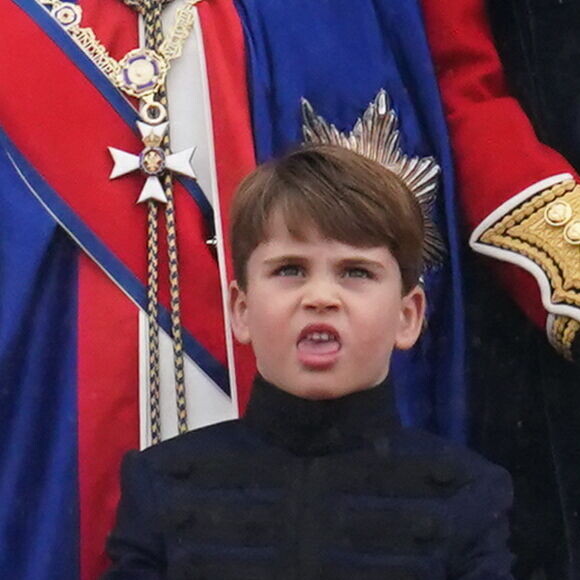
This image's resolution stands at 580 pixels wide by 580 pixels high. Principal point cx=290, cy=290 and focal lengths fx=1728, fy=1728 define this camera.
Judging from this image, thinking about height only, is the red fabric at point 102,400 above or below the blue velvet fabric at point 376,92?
below

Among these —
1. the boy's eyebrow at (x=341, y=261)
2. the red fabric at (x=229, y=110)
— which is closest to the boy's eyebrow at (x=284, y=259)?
the boy's eyebrow at (x=341, y=261)

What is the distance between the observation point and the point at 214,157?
1681mm

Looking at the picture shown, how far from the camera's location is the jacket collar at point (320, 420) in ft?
4.73

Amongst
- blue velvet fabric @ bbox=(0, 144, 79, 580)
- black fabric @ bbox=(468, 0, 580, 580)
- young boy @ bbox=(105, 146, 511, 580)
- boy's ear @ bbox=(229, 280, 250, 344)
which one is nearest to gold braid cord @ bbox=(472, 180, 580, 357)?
black fabric @ bbox=(468, 0, 580, 580)

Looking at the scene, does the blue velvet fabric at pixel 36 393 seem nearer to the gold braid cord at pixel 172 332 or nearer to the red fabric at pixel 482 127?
the gold braid cord at pixel 172 332

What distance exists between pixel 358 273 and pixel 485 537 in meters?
0.24

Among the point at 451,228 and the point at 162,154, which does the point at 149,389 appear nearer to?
the point at 162,154

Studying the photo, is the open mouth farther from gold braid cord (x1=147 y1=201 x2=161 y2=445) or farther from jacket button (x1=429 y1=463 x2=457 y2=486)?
gold braid cord (x1=147 y1=201 x2=161 y2=445)

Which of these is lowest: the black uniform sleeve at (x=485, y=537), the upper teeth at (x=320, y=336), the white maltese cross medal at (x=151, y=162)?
the black uniform sleeve at (x=485, y=537)

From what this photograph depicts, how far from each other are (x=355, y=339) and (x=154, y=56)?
43cm

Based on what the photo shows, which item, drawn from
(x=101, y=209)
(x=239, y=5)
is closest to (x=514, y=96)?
(x=239, y=5)

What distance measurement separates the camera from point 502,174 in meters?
1.74

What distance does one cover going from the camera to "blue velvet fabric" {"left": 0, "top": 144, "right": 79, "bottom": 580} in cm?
162

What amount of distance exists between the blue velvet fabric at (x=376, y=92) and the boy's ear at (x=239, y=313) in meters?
0.23
